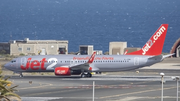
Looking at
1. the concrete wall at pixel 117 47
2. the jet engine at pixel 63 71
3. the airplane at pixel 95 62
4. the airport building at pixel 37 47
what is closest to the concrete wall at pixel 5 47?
the airport building at pixel 37 47

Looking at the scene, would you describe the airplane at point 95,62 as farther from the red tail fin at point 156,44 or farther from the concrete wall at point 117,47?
the concrete wall at point 117,47

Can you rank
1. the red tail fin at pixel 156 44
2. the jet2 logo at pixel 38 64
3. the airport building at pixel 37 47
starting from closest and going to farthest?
1. the red tail fin at pixel 156 44
2. the jet2 logo at pixel 38 64
3. the airport building at pixel 37 47

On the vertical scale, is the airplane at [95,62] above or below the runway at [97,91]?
above

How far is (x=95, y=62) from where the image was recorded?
6631 cm

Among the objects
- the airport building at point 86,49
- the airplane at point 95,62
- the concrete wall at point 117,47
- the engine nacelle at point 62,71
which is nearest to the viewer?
the airplane at point 95,62

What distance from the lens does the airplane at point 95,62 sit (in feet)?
211

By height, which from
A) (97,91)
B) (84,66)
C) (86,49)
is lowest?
(97,91)

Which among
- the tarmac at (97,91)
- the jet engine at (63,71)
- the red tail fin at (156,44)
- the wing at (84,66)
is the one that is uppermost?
the red tail fin at (156,44)

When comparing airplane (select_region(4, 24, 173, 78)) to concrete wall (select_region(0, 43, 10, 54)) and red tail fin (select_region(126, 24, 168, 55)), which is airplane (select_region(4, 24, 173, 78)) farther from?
concrete wall (select_region(0, 43, 10, 54))

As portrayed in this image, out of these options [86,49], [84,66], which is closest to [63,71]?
[84,66]

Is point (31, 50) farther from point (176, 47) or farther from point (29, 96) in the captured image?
point (29, 96)

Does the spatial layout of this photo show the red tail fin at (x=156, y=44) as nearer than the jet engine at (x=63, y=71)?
No

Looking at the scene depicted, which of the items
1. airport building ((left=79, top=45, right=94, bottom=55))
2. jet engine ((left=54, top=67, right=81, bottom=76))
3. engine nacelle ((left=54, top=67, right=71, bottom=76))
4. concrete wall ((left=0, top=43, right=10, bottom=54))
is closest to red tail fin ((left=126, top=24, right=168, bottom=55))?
jet engine ((left=54, top=67, right=81, bottom=76))

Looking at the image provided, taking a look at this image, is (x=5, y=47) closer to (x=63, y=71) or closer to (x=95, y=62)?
(x=95, y=62)
